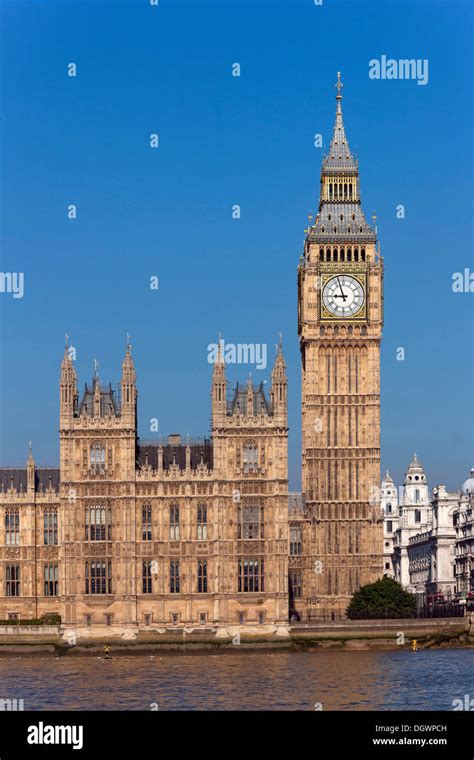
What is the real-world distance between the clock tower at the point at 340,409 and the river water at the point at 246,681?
70.8ft

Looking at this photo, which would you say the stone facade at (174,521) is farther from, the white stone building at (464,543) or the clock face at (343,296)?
the white stone building at (464,543)

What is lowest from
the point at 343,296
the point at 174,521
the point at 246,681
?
the point at 246,681

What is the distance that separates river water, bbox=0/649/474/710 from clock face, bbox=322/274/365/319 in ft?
114

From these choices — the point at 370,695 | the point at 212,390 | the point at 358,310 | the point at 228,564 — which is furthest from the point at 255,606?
the point at 370,695

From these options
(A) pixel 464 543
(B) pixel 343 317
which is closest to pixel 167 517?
(B) pixel 343 317

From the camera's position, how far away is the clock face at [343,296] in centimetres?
14162

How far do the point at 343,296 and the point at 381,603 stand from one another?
90.4 feet

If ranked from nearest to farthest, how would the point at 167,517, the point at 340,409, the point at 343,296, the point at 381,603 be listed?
the point at 167,517 < the point at 381,603 < the point at 340,409 < the point at 343,296

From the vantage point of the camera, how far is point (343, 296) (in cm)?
14262

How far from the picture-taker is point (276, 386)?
122 m

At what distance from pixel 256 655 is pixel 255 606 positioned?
616 centimetres

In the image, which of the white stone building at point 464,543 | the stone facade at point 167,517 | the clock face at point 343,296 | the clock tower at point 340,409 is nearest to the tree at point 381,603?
the clock tower at point 340,409

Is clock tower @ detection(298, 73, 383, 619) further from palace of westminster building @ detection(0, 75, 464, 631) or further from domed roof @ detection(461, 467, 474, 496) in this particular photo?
domed roof @ detection(461, 467, 474, 496)

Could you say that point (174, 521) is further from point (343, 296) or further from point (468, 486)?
point (468, 486)
